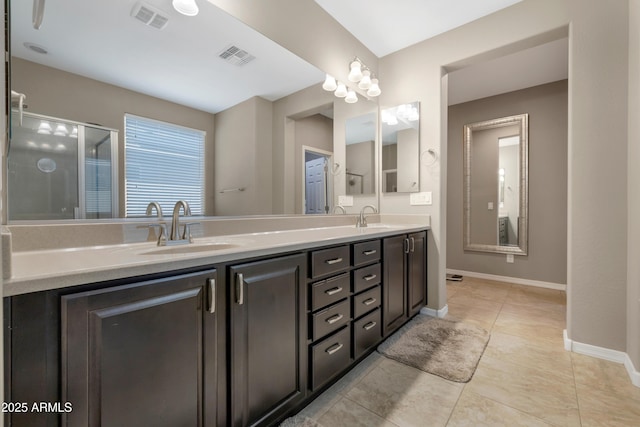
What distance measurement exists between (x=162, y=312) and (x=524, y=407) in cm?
172

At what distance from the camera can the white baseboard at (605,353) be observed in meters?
1.53

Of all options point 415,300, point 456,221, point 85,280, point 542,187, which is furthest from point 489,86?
point 85,280

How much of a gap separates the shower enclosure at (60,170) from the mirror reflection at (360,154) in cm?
186

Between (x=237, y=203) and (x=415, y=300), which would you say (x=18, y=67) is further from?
(x=415, y=300)

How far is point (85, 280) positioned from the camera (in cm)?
67

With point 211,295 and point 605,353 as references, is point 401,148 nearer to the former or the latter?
point 605,353

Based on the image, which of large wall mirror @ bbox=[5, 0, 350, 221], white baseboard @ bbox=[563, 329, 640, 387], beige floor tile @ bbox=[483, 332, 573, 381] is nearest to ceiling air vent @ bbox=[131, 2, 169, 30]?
large wall mirror @ bbox=[5, 0, 350, 221]

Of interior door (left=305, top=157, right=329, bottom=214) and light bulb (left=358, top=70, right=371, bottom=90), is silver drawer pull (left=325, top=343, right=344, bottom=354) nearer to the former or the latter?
interior door (left=305, top=157, right=329, bottom=214)

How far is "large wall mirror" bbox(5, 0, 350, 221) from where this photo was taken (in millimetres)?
1004

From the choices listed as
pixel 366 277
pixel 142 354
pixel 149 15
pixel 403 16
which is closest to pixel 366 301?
pixel 366 277

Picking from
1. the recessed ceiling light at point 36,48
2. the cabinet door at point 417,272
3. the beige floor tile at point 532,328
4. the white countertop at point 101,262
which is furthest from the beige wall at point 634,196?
the recessed ceiling light at point 36,48

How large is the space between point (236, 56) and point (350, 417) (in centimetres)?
206

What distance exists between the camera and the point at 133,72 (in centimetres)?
124

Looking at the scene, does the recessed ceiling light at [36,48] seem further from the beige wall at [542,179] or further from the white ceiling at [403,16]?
the beige wall at [542,179]
